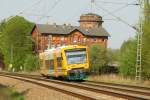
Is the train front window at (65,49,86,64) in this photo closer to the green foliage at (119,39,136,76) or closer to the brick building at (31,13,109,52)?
the green foliage at (119,39,136,76)

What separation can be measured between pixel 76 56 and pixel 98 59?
30489mm

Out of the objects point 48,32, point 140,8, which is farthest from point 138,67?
point 48,32

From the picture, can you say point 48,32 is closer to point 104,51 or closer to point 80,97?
point 104,51

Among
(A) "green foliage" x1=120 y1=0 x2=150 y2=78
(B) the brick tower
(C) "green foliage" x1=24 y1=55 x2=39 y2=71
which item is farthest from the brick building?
(A) "green foliage" x1=120 y1=0 x2=150 y2=78

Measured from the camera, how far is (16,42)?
392 feet

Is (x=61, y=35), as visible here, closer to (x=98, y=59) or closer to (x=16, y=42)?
(x=16, y=42)

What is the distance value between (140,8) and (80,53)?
5.79 meters

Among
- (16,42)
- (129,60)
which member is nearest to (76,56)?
(129,60)

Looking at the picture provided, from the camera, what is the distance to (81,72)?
37.4 metres

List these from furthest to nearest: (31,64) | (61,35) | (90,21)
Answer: (90,21) < (61,35) < (31,64)

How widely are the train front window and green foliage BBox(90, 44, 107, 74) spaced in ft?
80.1

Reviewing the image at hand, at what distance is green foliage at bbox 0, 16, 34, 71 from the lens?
114 m

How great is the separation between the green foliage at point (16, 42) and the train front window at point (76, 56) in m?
73.1

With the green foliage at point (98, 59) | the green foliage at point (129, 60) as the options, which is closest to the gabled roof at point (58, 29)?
the green foliage at point (98, 59)
